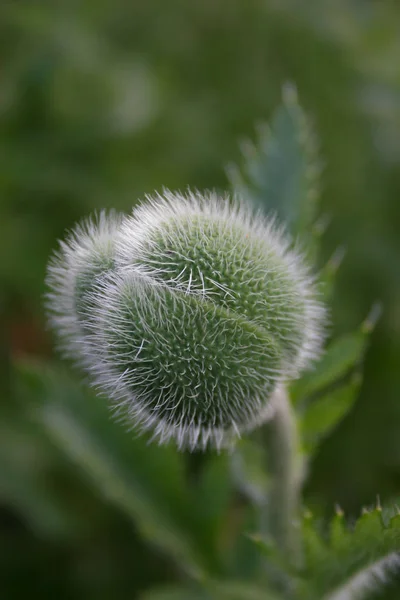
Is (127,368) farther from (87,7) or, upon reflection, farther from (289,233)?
(87,7)

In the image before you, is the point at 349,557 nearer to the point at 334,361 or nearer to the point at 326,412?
the point at 326,412

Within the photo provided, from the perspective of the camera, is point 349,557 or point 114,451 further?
point 114,451

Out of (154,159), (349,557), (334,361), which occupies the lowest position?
(349,557)

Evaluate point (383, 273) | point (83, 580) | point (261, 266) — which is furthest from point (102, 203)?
point (261, 266)

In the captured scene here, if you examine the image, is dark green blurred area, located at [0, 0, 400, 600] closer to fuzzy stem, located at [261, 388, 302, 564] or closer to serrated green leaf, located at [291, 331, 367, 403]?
fuzzy stem, located at [261, 388, 302, 564]

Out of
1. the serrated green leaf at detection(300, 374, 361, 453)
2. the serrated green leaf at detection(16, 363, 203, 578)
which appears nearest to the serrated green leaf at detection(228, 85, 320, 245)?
the serrated green leaf at detection(300, 374, 361, 453)

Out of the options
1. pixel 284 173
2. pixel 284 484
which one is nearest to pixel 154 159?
pixel 284 173

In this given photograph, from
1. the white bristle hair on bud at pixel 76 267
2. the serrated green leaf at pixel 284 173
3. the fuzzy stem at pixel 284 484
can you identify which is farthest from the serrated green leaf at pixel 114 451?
the serrated green leaf at pixel 284 173
